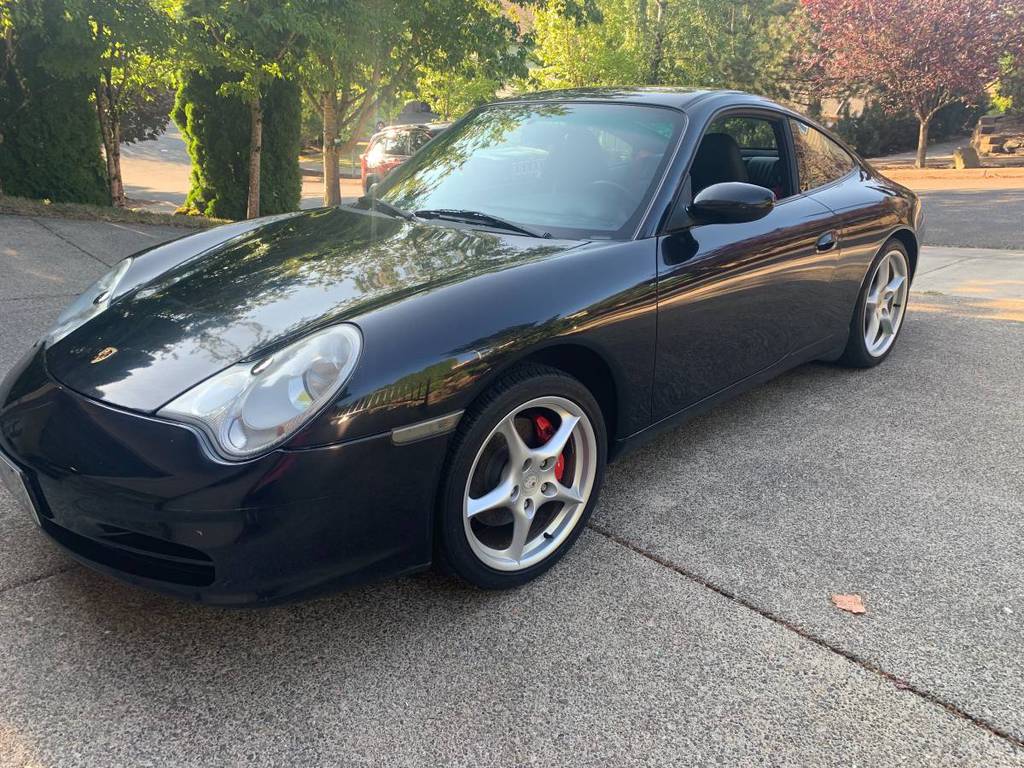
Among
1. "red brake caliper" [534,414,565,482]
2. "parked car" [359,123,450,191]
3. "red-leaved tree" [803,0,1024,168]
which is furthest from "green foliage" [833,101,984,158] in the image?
"red brake caliper" [534,414,565,482]

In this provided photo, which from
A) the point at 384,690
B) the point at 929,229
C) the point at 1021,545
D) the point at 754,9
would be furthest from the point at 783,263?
the point at 754,9

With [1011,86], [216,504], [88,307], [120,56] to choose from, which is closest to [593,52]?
[1011,86]

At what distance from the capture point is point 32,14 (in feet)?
23.9

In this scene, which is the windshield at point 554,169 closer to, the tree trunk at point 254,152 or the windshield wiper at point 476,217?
the windshield wiper at point 476,217

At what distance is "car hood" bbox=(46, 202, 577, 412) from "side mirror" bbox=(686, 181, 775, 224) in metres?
0.59

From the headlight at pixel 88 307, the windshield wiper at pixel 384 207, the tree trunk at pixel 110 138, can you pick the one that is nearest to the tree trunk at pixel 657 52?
the tree trunk at pixel 110 138

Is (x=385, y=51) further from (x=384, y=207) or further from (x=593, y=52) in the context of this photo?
(x=593, y=52)

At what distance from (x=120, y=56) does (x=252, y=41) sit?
1471 mm

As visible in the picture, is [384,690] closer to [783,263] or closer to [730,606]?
[730,606]

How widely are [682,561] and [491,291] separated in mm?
1087

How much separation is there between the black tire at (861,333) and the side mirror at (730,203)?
160 cm

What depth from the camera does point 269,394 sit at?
6.30 feet

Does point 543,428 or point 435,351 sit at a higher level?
Result: point 435,351

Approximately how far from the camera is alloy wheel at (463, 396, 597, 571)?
7.62 feet
